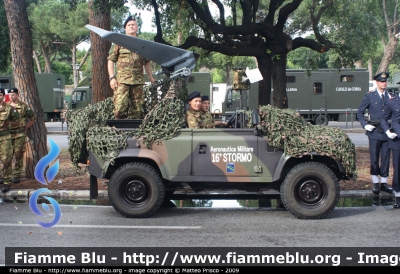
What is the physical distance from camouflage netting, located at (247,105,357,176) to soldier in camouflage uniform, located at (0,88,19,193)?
15.9 ft

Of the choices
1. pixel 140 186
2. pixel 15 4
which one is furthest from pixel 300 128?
pixel 15 4

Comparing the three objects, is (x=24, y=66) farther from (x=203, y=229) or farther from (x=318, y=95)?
(x=318, y=95)

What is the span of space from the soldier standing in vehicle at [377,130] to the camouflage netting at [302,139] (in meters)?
1.58

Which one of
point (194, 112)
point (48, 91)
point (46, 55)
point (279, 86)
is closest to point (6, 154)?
point (194, 112)

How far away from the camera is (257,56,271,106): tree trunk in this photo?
14.1 metres

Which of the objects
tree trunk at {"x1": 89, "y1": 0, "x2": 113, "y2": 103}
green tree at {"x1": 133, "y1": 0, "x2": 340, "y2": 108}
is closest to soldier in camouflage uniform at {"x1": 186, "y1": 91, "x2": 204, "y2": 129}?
tree trunk at {"x1": 89, "y1": 0, "x2": 113, "y2": 103}

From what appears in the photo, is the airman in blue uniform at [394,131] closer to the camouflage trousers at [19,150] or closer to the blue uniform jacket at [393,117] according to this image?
the blue uniform jacket at [393,117]

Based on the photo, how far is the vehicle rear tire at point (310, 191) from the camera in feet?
24.4

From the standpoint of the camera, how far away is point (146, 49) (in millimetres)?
7980

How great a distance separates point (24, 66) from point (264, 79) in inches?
252

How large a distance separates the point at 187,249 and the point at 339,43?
1086 centimetres

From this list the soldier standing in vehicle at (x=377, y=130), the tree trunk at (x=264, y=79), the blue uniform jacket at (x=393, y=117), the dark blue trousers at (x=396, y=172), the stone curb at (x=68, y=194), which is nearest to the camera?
the dark blue trousers at (x=396, y=172)

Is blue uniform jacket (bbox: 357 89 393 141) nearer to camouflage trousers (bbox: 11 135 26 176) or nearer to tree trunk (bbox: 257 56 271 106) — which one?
tree trunk (bbox: 257 56 271 106)

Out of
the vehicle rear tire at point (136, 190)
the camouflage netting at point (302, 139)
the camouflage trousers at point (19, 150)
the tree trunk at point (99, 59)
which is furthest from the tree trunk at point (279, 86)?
the vehicle rear tire at point (136, 190)
